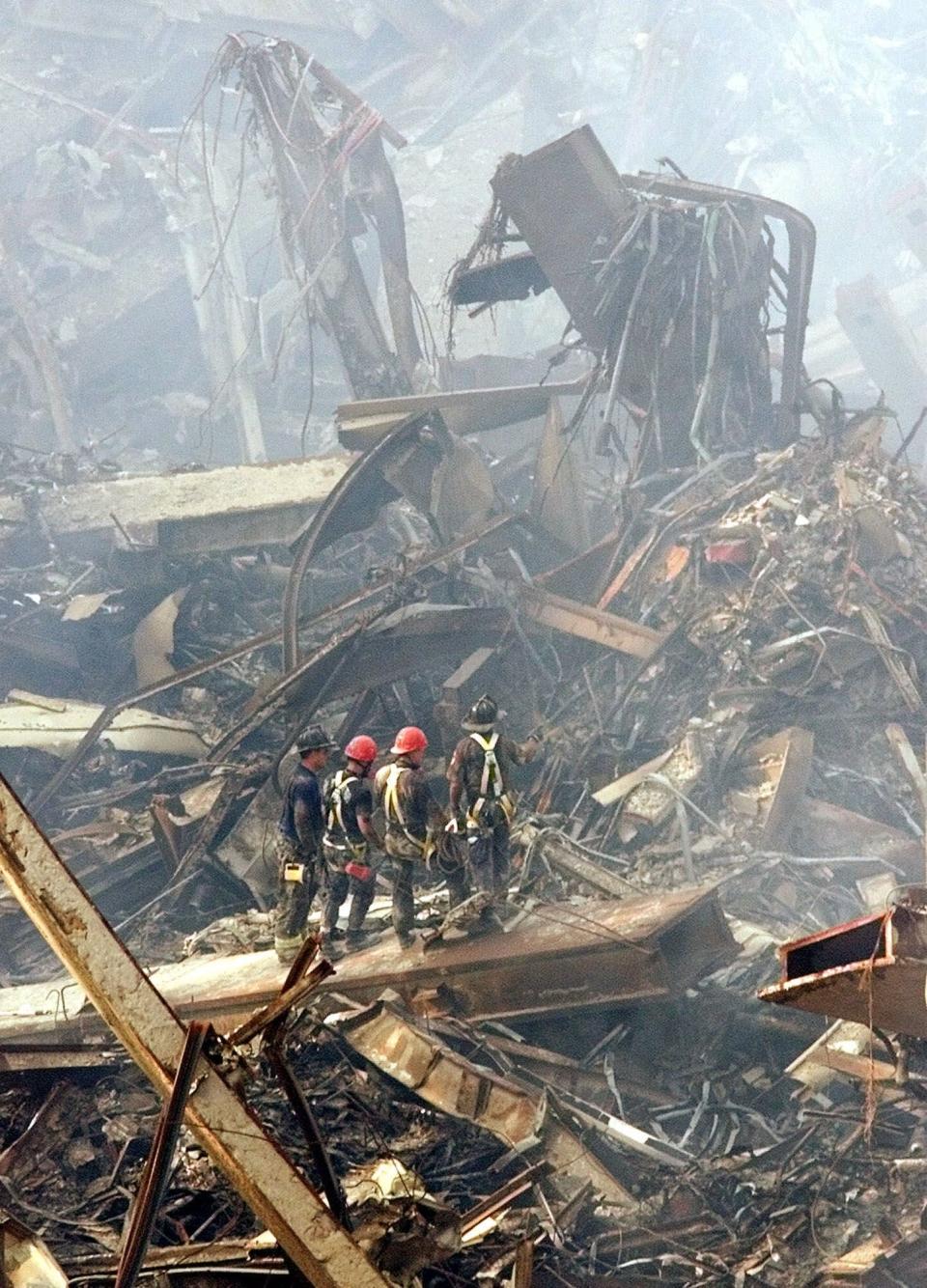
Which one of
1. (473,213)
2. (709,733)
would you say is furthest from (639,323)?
(473,213)

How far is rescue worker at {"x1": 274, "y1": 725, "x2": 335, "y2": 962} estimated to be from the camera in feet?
26.2

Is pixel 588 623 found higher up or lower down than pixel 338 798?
lower down

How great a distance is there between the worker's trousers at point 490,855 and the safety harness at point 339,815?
29.8 inches

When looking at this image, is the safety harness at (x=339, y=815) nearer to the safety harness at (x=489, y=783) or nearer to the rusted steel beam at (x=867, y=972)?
the safety harness at (x=489, y=783)

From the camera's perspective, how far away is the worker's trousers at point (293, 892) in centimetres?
801

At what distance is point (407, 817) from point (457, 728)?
343 centimetres

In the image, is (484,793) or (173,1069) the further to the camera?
(484,793)

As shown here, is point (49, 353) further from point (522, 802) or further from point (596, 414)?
point (522, 802)

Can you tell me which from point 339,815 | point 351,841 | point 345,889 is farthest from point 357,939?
point 339,815

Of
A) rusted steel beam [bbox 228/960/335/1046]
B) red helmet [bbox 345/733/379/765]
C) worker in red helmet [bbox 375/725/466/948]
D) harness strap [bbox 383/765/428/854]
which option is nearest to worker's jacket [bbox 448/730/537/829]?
worker in red helmet [bbox 375/725/466/948]

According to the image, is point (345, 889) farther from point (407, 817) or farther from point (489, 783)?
point (489, 783)

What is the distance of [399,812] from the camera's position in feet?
26.0

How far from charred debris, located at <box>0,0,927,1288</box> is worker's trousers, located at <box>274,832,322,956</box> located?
0.88 feet

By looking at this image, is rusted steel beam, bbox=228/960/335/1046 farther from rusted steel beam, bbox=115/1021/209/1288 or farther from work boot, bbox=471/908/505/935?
work boot, bbox=471/908/505/935
